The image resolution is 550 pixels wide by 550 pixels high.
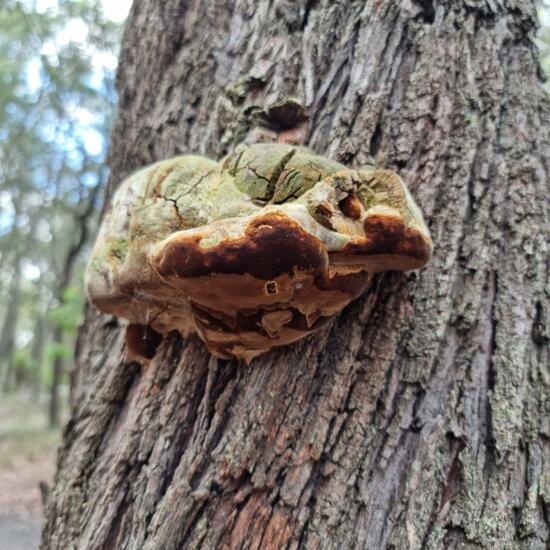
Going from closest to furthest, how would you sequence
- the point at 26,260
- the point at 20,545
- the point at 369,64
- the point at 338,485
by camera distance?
the point at 338,485 < the point at 369,64 < the point at 20,545 < the point at 26,260

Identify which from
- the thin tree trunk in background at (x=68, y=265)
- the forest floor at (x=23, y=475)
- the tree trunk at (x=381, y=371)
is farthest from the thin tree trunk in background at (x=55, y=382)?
the tree trunk at (x=381, y=371)

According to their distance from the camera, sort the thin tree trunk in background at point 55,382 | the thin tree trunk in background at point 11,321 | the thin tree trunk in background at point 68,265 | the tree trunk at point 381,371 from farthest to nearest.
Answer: the thin tree trunk in background at point 11,321
the thin tree trunk in background at point 55,382
the thin tree trunk in background at point 68,265
the tree trunk at point 381,371

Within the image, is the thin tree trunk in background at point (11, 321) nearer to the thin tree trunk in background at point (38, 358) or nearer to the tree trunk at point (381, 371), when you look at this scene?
the thin tree trunk in background at point (38, 358)

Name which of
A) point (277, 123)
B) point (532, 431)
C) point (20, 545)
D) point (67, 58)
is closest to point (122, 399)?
point (277, 123)

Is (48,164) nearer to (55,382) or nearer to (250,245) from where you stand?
(55,382)

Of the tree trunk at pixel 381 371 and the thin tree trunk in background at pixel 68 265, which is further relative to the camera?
the thin tree trunk in background at pixel 68 265

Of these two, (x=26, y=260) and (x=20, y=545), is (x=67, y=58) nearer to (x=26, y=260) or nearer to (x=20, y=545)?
(x=20, y=545)

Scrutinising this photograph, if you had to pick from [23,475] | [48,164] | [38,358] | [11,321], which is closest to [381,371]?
[23,475]
